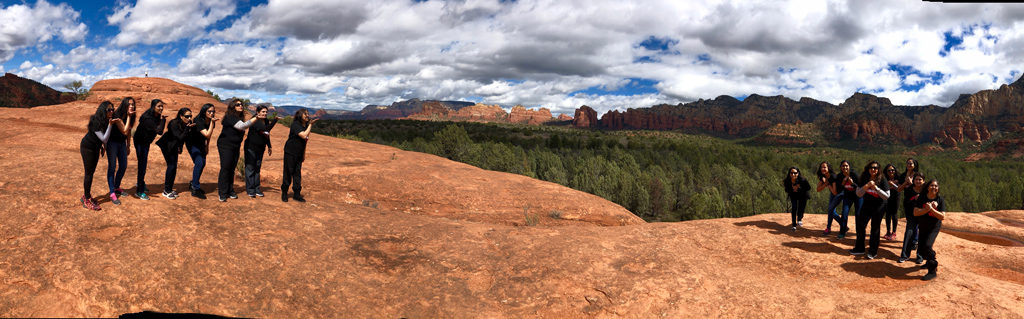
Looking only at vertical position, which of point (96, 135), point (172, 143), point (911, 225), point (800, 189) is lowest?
point (911, 225)

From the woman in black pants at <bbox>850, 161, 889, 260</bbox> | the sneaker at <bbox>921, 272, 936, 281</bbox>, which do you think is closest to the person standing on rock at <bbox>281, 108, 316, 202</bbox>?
the woman in black pants at <bbox>850, 161, 889, 260</bbox>

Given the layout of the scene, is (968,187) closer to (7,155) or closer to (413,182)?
(413,182)

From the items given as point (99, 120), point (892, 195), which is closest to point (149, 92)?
point (99, 120)

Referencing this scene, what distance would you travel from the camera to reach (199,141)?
929 cm

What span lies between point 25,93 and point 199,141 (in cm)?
10478

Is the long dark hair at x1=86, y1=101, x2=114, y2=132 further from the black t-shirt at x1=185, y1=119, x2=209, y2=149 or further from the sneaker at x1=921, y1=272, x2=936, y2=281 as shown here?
the sneaker at x1=921, y1=272, x2=936, y2=281

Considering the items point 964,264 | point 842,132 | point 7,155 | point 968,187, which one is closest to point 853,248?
point 964,264

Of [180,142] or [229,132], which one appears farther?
[229,132]

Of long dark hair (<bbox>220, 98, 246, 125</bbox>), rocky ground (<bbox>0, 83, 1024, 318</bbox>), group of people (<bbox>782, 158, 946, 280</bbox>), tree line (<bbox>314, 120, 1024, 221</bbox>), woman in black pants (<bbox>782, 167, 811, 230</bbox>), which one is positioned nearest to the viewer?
rocky ground (<bbox>0, 83, 1024, 318</bbox>)

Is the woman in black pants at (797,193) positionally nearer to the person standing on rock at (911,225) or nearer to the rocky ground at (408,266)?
the rocky ground at (408,266)

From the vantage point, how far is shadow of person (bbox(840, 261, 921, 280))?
8.00 metres

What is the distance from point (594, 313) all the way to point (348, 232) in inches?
186

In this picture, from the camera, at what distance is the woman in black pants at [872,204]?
8.84 metres

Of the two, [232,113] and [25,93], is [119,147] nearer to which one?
[232,113]
